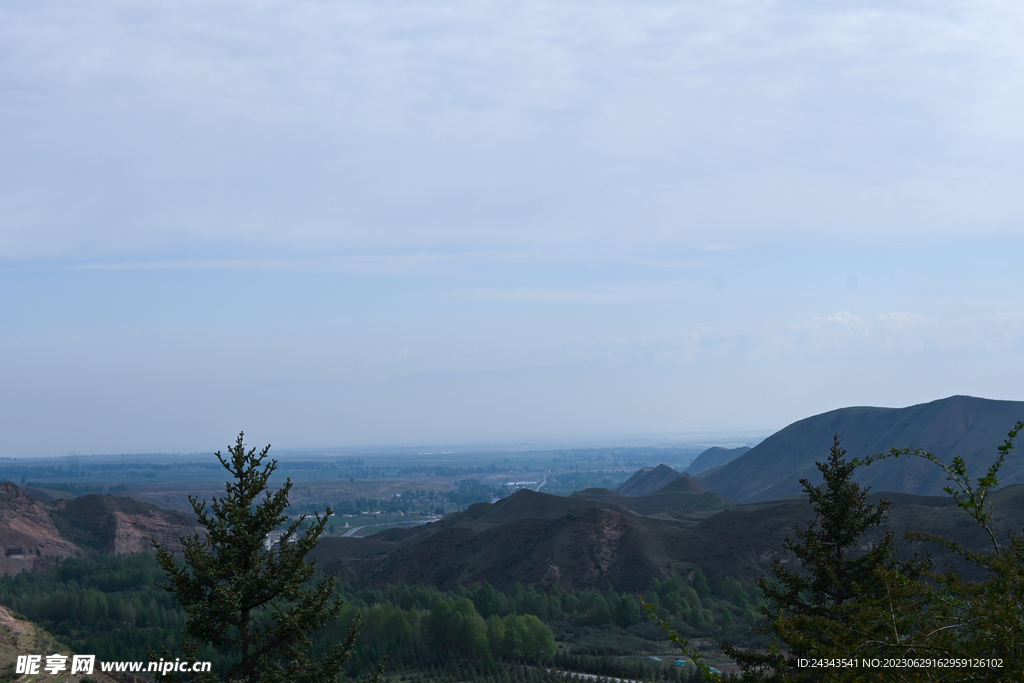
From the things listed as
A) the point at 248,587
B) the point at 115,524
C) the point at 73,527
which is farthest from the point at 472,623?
the point at 73,527

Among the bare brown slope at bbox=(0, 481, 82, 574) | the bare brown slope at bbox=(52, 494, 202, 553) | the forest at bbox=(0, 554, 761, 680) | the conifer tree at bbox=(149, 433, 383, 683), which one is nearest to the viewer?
the conifer tree at bbox=(149, 433, 383, 683)

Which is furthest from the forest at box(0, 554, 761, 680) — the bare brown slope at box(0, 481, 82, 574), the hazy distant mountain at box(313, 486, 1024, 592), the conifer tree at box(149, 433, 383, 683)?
the conifer tree at box(149, 433, 383, 683)

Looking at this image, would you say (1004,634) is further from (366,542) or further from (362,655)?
(366,542)

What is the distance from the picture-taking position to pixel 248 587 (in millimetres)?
18219

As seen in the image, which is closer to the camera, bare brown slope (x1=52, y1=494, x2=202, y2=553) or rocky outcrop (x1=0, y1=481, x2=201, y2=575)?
rocky outcrop (x1=0, y1=481, x2=201, y2=575)

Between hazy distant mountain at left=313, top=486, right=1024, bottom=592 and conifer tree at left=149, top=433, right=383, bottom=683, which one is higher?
conifer tree at left=149, top=433, right=383, bottom=683

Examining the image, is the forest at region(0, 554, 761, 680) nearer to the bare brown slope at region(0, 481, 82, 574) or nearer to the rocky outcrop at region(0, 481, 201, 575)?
the bare brown slope at region(0, 481, 82, 574)

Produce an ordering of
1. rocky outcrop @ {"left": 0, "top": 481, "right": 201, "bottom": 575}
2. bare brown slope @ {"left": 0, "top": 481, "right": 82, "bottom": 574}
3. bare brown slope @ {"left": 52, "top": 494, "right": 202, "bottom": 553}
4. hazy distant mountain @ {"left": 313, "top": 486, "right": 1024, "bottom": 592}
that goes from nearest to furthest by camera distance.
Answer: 1. hazy distant mountain @ {"left": 313, "top": 486, "right": 1024, "bottom": 592}
2. bare brown slope @ {"left": 0, "top": 481, "right": 82, "bottom": 574}
3. rocky outcrop @ {"left": 0, "top": 481, "right": 201, "bottom": 575}
4. bare brown slope @ {"left": 52, "top": 494, "right": 202, "bottom": 553}

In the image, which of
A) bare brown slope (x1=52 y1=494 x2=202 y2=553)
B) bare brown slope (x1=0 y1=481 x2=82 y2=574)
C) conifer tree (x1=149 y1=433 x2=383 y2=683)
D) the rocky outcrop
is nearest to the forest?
bare brown slope (x1=0 y1=481 x2=82 y2=574)

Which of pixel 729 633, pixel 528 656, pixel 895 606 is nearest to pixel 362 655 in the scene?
pixel 528 656

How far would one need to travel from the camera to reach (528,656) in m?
72.2

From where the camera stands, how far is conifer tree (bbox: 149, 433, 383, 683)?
58.5 ft

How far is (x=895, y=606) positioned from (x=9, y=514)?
6784 inches

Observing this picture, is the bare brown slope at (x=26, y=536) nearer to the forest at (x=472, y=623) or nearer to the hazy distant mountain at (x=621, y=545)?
the forest at (x=472, y=623)
